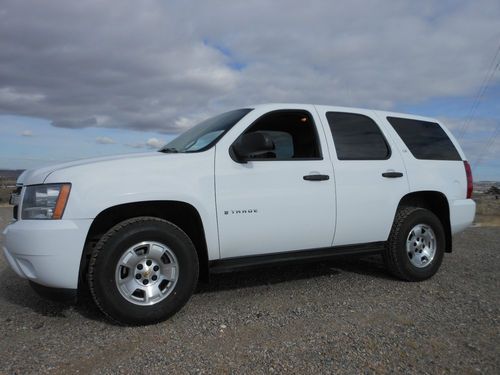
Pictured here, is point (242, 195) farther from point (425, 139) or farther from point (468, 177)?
point (468, 177)

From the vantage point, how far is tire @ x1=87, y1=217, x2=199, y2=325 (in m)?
3.34

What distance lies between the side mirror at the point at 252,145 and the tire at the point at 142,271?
2.83 ft

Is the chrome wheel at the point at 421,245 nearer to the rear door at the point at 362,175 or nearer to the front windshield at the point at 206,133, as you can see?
the rear door at the point at 362,175

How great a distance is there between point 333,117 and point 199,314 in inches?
95.2

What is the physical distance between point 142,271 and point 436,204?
362 centimetres

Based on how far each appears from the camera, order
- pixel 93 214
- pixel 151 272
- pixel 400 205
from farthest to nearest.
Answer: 1. pixel 400 205
2. pixel 151 272
3. pixel 93 214

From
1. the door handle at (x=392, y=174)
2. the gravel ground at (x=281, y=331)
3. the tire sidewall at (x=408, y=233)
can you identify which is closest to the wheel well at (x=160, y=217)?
the gravel ground at (x=281, y=331)

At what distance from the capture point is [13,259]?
137 inches

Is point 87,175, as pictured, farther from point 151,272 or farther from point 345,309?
point 345,309

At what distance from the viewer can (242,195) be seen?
150 inches

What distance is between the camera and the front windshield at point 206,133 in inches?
157

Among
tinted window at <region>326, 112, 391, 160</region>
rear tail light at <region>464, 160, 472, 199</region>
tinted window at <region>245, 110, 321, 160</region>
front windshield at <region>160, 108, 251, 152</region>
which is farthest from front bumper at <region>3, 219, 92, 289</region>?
rear tail light at <region>464, 160, 472, 199</region>

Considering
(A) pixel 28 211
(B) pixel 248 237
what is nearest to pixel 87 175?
(A) pixel 28 211

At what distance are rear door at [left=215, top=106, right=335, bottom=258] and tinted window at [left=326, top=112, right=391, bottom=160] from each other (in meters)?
0.20
